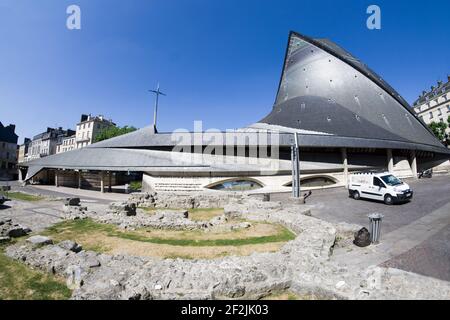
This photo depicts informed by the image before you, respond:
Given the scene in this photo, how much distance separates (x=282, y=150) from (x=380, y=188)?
16727mm

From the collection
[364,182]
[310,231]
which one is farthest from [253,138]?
[310,231]

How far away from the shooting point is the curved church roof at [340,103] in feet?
125

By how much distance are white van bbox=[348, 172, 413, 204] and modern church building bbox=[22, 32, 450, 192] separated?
25.5ft

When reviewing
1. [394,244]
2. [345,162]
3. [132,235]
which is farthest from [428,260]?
[345,162]

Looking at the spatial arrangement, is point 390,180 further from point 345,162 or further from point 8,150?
point 8,150

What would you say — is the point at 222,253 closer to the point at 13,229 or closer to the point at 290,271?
the point at 290,271

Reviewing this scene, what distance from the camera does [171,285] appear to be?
506cm

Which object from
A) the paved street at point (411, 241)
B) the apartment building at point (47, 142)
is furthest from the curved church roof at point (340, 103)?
the apartment building at point (47, 142)

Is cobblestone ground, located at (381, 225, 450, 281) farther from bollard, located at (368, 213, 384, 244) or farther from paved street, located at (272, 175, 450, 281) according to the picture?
bollard, located at (368, 213, 384, 244)

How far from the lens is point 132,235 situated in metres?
11.2

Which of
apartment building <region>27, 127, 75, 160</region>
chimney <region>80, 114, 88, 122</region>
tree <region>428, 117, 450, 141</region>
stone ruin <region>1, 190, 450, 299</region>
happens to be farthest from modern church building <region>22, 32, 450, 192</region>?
apartment building <region>27, 127, 75, 160</region>

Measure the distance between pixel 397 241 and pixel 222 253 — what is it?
700 centimetres

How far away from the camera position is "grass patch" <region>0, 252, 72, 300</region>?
541cm

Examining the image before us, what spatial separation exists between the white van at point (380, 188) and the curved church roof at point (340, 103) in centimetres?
1710
